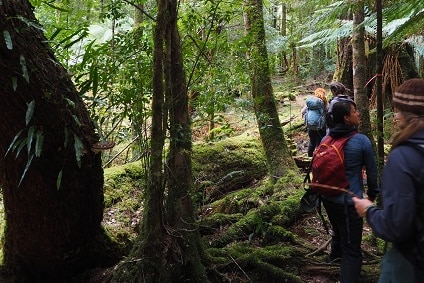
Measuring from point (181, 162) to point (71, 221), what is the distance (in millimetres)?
1269

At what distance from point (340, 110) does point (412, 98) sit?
1.33 meters

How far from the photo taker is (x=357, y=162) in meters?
3.32

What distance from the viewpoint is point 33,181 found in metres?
3.35

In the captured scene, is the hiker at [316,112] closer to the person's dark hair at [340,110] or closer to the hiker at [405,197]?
the person's dark hair at [340,110]

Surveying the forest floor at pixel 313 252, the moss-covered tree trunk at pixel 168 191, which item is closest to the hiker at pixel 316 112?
the forest floor at pixel 313 252

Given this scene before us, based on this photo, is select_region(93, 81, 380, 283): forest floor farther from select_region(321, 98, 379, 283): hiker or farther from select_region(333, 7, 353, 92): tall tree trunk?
select_region(333, 7, 353, 92): tall tree trunk

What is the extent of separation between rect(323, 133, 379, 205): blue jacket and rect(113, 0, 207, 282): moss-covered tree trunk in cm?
136

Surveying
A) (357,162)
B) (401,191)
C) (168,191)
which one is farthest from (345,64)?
(401,191)

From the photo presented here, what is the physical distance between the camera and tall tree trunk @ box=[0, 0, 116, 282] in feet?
9.67

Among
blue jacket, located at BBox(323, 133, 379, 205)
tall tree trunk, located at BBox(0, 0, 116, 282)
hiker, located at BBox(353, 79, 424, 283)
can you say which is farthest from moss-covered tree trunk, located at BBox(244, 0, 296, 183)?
hiker, located at BBox(353, 79, 424, 283)

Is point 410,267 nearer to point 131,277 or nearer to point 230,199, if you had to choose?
point 131,277

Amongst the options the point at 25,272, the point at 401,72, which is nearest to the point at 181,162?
the point at 25,272

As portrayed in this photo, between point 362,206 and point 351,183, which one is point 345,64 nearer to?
point 351,183

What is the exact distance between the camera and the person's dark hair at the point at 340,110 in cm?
334
